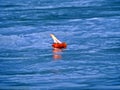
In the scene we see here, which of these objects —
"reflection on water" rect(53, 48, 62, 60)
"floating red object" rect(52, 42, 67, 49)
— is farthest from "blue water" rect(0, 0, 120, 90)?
"floating red object" rect(52, 42, 67, 49)

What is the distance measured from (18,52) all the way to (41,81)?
21.9 ft

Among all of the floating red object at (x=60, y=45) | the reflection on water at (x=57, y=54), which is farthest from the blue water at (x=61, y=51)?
the floating red object at (x=60, y=45)

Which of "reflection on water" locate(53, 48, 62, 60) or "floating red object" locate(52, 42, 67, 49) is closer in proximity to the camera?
"reflection on water" locate(53, 48, 62, 60)

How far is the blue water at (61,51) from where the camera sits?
91.5ft

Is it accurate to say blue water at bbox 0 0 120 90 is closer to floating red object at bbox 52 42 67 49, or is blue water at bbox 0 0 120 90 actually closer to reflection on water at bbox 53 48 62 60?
reflection on water at bbox 53 48 62 60

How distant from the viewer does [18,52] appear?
112ft

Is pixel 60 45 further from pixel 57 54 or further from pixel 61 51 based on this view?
pixel 57 54

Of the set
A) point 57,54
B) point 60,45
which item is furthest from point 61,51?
point 57,54

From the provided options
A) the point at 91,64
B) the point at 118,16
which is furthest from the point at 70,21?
the point at 91,64

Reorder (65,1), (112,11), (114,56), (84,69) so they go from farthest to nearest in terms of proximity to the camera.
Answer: (65,1) < (112,11) < (114,56) < (84,69)

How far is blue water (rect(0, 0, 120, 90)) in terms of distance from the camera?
2788cm

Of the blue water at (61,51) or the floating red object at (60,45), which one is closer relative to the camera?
the blue water at (61,51)

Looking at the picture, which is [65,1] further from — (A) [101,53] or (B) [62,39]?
(A) [101,53]

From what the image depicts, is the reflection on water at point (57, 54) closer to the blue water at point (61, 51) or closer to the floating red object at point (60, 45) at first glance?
the blue water at point (61, 51)
